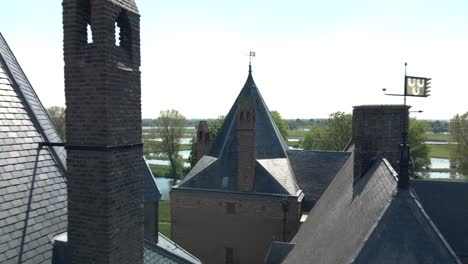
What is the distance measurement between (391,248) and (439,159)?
101 m

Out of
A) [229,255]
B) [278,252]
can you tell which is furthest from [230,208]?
[278,252]

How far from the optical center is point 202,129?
21.2 metres

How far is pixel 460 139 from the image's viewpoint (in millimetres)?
37094

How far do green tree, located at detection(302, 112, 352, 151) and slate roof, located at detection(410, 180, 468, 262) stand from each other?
92.9 feet

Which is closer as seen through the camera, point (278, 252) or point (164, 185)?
point (278, 252)

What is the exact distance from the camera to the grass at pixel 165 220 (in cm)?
2756

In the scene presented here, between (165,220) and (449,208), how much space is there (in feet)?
81.5

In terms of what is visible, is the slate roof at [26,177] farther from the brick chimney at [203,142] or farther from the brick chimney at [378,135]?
the brick chimney at [203,142]

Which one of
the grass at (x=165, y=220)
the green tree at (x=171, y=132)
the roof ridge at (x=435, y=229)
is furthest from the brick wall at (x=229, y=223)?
the green tree at (x=171, y=132)

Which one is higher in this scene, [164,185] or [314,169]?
[314,169]

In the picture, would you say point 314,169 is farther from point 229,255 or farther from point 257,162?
point 229,255

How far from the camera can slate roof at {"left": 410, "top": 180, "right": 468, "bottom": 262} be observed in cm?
1062

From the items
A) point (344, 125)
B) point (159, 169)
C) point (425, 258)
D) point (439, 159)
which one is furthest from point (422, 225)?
point (439, 159)

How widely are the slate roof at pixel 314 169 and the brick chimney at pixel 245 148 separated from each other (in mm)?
3329
